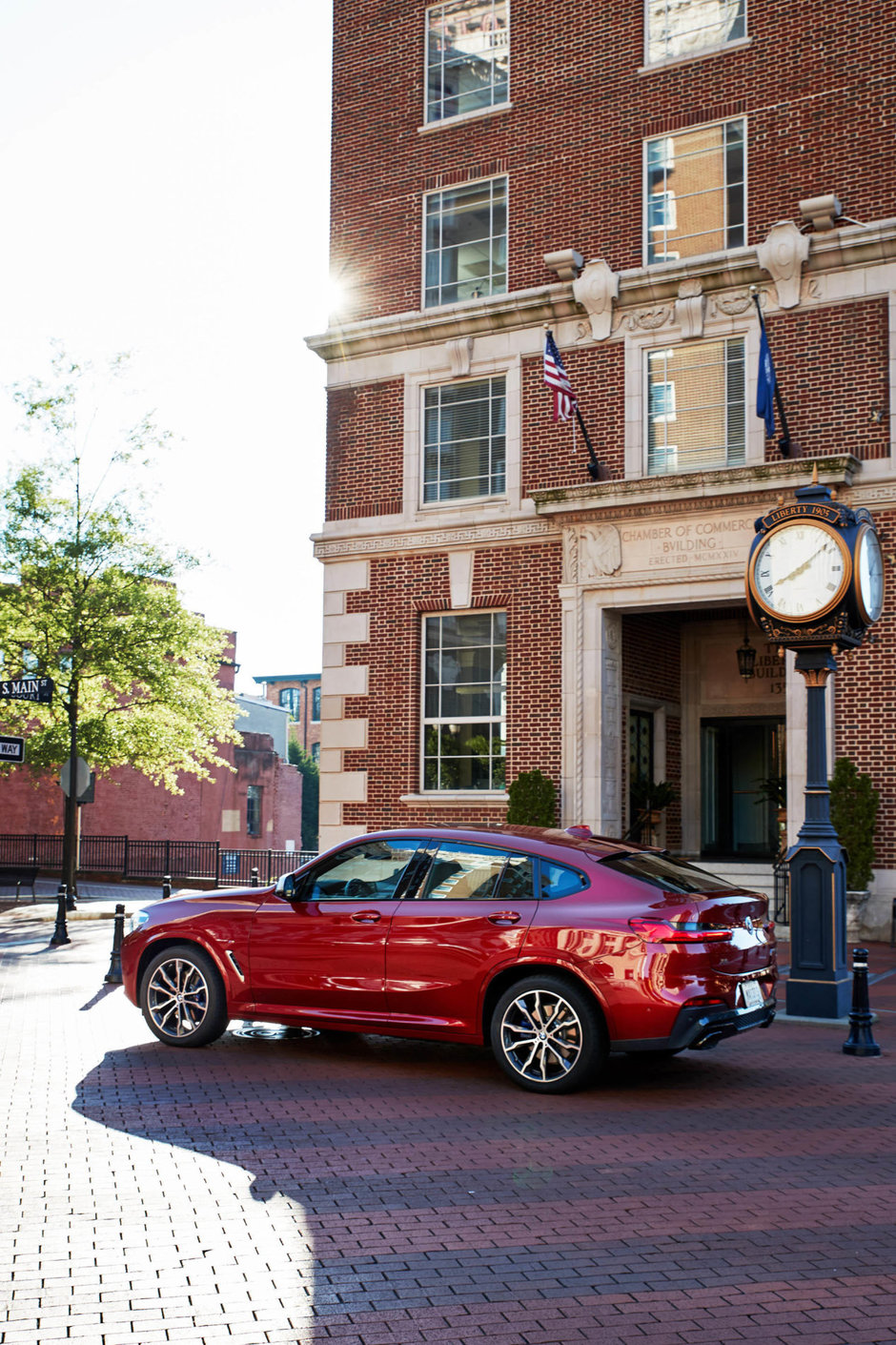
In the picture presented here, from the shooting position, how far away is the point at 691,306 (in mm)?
18109

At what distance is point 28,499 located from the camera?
2527 centimetres

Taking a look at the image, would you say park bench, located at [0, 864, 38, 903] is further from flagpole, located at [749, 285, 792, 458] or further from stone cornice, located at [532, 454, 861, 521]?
flagpole, located at [749, 285, 792, 458]

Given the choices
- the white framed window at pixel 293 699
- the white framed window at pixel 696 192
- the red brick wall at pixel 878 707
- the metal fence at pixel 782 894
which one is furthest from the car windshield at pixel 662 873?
the white framed window at pixel 293 699

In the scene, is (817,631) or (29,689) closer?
(817,631)

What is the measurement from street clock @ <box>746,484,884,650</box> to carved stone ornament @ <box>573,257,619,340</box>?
8.38 meters

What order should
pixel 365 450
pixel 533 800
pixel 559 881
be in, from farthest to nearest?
pixel 365 450 < pixel 533 800 < pixel 559 881

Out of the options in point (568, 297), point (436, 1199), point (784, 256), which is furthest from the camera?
point (568, 297)

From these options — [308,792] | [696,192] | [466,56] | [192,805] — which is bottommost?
[192,805]

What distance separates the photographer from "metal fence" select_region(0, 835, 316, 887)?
3036 centimetres

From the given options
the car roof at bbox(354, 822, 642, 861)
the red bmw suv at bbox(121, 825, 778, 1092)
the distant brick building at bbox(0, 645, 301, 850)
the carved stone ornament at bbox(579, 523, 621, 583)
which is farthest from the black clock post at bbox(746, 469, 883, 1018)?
the distant brick building at bbox(0, 645, 301, 850)

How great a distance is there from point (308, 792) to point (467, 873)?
7079 centimetres

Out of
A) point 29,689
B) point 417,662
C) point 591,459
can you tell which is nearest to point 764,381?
point 591,459

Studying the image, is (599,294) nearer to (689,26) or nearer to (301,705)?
(689,26)

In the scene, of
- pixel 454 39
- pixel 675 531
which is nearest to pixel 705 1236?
pixel 675 531
